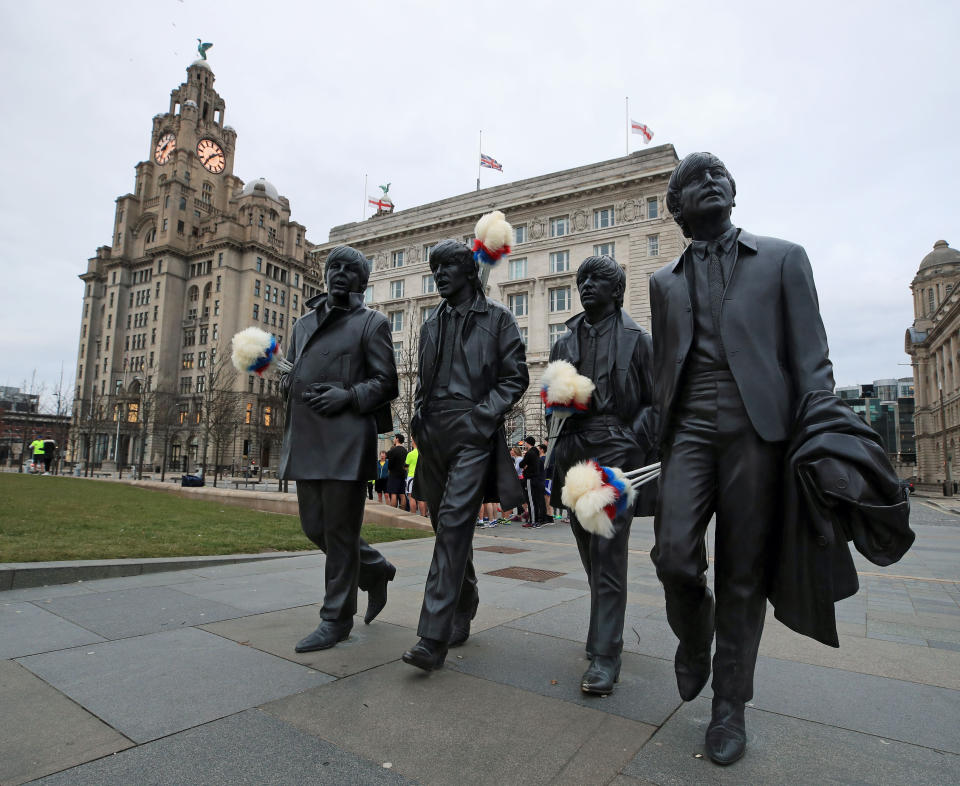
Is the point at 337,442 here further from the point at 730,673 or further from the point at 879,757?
the point at 879,757

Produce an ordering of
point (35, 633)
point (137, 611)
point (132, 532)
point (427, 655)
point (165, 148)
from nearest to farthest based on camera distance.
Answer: point (427, 655), point (35, 633), point (137, 611), point (132, 532), point (165, 148)

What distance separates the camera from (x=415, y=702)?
282cm

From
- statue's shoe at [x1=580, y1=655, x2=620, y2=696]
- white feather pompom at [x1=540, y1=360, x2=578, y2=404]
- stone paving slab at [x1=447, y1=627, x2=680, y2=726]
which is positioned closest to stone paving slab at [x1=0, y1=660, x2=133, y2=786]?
stone paving slab at [x1=447, y1=627, x2=680, y2=726]

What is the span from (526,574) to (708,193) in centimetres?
491

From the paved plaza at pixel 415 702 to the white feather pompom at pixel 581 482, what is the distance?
967 mm

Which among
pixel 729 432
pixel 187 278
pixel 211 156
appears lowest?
pixel 729 432

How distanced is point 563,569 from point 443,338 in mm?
4192

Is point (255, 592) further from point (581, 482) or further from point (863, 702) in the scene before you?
point (863, 702)

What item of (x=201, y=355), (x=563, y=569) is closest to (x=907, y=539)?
(x=563, y=569)

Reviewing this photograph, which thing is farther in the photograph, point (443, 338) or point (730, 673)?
point (443, 338)

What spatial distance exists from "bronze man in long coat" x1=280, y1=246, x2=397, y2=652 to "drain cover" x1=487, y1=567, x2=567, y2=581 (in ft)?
8.65

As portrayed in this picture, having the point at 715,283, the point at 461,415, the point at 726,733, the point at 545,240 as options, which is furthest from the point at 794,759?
the point at 545,240

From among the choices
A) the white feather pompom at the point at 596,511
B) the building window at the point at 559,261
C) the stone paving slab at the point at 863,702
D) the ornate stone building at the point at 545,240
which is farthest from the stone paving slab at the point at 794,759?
the building window at the point at 559,261

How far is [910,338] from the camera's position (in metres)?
85.3
